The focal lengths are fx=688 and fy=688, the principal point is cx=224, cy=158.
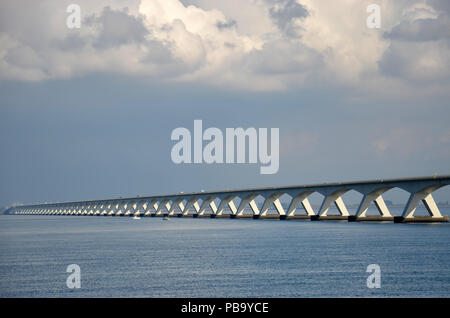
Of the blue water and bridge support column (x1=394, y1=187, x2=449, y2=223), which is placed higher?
bridge support column (x1=394, y1=187, x2=449, y2=223)

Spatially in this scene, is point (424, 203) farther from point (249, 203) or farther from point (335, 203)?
point (249, 203)

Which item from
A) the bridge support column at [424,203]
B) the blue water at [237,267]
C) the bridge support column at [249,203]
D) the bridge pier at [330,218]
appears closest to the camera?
the blue water at [237,267]

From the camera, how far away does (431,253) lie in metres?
54.4

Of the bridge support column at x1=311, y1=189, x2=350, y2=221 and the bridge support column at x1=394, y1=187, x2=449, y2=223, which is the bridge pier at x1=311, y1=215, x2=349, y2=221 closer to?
the bridge support column at x1=311, y1=189, x2=350, y2=221

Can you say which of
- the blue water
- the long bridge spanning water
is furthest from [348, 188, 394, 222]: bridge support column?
the blue water

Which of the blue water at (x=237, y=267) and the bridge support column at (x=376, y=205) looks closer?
the blue water at (x=237, y=267)

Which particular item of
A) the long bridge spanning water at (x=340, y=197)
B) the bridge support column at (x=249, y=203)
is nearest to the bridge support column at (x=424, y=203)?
the long bridge spanning water at (x=340, y=197)

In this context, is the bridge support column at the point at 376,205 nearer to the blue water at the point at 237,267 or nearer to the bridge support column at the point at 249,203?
the blue water at the point at 237,267

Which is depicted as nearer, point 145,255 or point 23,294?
point 23,294

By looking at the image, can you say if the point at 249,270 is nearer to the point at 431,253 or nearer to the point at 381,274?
the point at 381,274

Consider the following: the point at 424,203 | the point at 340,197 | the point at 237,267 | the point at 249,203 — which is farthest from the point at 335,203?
the point at 237,267

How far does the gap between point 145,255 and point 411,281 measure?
84.5ft
